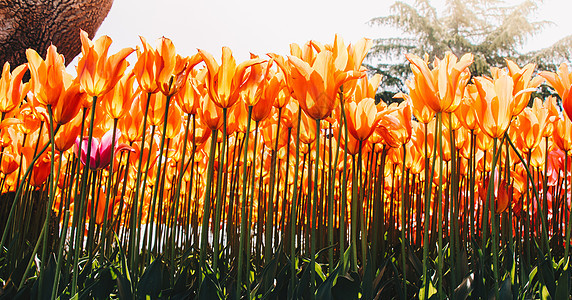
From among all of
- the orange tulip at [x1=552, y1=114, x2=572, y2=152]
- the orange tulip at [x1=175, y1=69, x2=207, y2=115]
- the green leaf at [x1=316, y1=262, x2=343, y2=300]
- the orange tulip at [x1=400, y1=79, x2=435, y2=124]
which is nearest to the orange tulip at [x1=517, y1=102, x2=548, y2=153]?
the orange tulip at [x1=552, y1=114, x2=572, y2=152]

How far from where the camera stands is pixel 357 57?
0.93 meters

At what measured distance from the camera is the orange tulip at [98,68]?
0.81 m

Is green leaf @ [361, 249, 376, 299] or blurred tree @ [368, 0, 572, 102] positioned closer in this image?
green leaf @ [361, 249, 376, 299]

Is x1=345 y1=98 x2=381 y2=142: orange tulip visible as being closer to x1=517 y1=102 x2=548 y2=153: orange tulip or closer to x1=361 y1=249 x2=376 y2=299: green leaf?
x1=361 y1=249 x2=376 y2=299: green leaf

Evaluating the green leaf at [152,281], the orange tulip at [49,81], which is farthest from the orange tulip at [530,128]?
the orange tulip at [49,81]

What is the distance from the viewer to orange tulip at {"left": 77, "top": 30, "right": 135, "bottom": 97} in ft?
2.65

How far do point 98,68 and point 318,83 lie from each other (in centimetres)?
41

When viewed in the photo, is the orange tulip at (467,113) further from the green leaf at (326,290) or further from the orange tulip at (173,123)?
the orange tulip at (173,123)

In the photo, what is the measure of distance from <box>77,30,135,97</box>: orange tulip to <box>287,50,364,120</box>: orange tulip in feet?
1.07

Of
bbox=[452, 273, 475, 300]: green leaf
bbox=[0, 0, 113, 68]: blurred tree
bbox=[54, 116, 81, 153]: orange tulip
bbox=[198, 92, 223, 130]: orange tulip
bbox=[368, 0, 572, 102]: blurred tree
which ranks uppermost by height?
bbox=[368, 0, 572, 102]: blurred tree

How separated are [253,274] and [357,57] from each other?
1.95ft

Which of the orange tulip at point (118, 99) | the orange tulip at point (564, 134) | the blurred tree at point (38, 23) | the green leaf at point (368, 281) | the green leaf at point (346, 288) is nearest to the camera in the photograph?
the green leaf at point (346, 288)

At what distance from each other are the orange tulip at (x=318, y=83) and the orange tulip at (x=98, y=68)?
33 cm

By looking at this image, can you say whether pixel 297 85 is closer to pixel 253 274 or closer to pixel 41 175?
pixel 253 274
